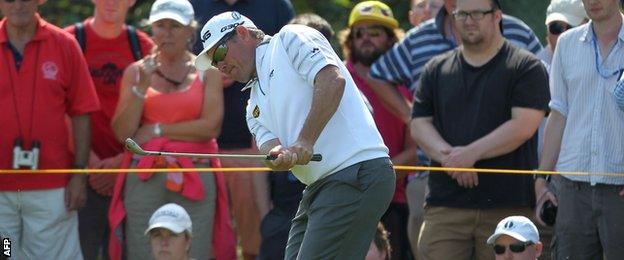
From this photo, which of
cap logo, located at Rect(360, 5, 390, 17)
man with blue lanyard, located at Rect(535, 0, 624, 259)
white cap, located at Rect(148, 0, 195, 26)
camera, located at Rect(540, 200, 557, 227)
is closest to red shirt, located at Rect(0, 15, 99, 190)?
white cap, located at Rect(148, 0, 195, 26)

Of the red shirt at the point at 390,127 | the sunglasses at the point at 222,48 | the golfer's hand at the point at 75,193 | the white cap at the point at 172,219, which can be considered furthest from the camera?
the red shirt at the point at 390,127

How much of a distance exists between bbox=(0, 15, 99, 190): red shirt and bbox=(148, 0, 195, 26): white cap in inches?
23.9

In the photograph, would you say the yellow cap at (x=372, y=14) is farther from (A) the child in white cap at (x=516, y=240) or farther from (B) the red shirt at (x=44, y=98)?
(A) the child in white cap at (x=516, y=240)

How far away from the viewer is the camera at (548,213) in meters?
9.86

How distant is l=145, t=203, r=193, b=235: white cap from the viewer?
1005cm

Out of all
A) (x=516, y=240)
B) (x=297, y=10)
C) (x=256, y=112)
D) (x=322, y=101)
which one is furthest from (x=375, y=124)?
(x=297, y=10)

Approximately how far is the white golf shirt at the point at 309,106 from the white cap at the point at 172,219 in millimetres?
2503

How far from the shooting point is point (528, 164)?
1012 cm

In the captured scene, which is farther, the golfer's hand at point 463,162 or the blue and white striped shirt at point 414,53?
the blue and white striped shirt at point 414,53

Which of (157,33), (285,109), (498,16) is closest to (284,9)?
(157,33)

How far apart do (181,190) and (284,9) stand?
1.72 metres

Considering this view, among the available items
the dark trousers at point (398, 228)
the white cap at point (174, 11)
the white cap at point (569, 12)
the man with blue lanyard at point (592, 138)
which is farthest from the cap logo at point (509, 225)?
the white cap at point (174, 11)

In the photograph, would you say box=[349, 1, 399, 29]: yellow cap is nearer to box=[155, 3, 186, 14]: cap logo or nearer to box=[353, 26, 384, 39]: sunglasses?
box=[353, 26, 384, 39]: sunglasses

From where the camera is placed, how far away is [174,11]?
10703 millimetres
